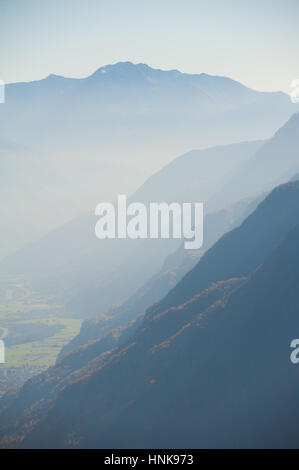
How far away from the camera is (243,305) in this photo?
101 meters

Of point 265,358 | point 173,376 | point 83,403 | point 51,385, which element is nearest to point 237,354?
point 265,358

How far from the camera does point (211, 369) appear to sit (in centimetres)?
9381

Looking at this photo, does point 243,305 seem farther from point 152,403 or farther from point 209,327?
point 152,403

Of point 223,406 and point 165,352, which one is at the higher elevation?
point 165,352

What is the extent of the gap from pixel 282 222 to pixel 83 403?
65868mm

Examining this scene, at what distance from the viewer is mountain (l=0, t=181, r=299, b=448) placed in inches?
3307

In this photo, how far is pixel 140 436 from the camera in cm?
9031

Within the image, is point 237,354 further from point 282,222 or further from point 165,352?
point 282,222

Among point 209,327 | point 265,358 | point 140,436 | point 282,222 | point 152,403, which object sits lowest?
point 140,436

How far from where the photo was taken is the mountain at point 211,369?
276 ft

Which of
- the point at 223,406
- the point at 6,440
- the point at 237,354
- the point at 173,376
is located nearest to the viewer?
the point at 223,406
